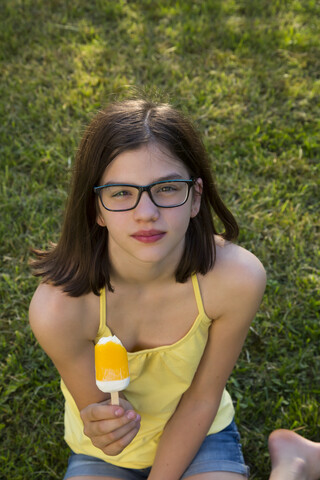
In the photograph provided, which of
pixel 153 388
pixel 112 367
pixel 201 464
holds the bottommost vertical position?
pixel 201 464

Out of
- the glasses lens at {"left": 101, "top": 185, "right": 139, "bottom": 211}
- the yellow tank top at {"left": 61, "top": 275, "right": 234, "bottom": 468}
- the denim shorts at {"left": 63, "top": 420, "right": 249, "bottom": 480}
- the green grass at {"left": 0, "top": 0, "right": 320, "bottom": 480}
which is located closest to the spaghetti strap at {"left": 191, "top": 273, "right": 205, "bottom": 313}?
the yellow tank top at {"left": 61, "top": 275, "right": 234, "bottom": 468}

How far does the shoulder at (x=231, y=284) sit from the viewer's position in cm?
233

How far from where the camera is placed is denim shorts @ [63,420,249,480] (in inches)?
97.8

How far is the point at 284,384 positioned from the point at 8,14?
13.6ft

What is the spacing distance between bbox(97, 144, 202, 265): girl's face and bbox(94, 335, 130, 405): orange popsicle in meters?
0.33

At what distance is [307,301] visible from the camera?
138 inches

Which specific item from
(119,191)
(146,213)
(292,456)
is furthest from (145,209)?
(292,456)

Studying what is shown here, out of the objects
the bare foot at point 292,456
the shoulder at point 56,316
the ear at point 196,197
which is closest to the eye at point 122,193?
the ear at point 196,197

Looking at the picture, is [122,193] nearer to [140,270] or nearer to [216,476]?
[140,270]

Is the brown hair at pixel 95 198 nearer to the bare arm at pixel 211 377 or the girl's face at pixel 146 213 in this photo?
the girl's face at pixel 146 213

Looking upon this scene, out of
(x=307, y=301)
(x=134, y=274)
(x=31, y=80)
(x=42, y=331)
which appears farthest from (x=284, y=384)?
Result: (x=31, y=80)

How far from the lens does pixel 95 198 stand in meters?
2.14

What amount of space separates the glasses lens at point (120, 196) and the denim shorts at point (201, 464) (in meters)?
1.20

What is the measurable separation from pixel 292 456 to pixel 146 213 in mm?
1521
